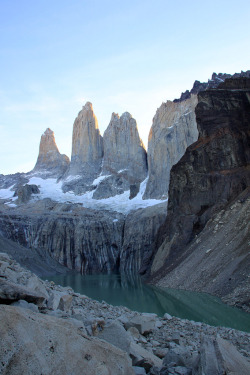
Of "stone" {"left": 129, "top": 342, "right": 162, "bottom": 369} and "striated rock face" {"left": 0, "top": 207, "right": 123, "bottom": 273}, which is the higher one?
"stone" {"left": 129, "top": 342, "right": 162, "bottom": 369}

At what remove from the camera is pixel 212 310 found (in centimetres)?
1948

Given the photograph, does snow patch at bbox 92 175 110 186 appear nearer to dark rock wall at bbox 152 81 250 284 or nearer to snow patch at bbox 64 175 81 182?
snow patch at bbox 64 175 81 182

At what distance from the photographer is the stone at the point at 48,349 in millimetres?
3955

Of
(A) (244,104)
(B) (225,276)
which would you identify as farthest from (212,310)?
(A) (244,104)

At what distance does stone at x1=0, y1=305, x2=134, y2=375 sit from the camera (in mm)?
3955

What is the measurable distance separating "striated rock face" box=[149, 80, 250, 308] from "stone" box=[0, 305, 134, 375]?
3538cm

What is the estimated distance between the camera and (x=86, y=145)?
12431cm

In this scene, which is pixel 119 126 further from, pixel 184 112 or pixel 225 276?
pixel 225 276

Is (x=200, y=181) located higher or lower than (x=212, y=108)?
lower

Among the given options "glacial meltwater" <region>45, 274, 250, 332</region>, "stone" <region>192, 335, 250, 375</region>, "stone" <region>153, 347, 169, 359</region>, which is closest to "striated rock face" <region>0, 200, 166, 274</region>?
"glacial meltwater" <region>45, 274, 250, 332</region>

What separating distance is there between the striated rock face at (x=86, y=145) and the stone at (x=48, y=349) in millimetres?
116491

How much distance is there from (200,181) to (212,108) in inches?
435

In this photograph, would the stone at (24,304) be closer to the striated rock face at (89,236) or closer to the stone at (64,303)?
the stone at (64,303)

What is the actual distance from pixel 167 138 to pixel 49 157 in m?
68.7
